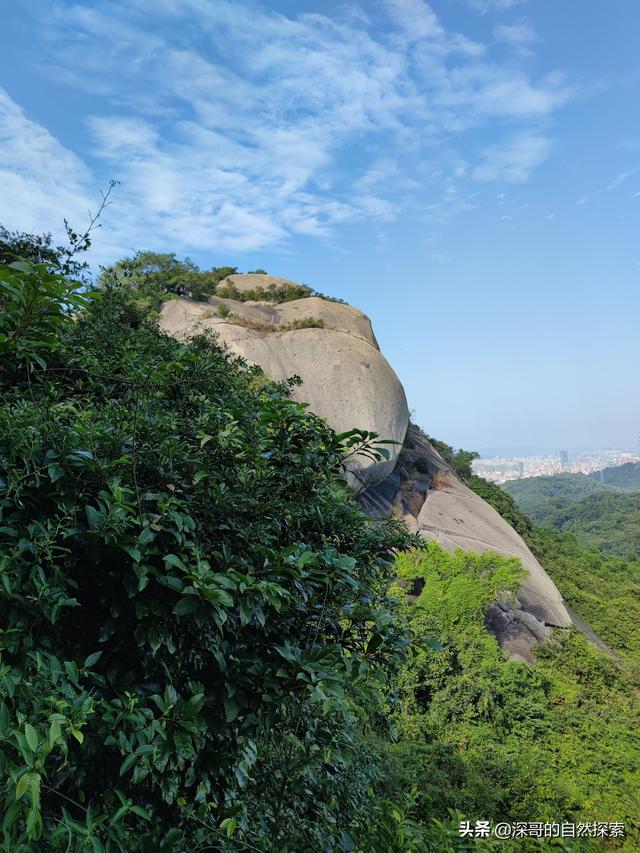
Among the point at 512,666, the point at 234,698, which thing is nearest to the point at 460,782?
the point at 512,666

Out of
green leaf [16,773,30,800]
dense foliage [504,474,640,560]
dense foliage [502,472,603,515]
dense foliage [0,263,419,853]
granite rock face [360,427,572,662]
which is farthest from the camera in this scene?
dense foliage [502,472,603,515]

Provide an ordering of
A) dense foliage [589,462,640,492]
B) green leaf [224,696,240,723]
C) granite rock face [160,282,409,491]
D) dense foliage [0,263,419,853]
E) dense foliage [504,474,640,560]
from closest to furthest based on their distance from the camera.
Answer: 1. dense foliage [0,263,419,853]
2. green leaf [224,696,240,723]
3. granite rock face [160,282,409,491]
4. dense foliage [504,474,640,560]
5. dense foliage [589,462,640,492]

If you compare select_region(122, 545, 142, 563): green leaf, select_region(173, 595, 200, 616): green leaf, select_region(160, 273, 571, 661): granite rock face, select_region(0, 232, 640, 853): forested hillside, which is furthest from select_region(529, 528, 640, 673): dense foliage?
select_region(122, 545, 142, 563): green leaf

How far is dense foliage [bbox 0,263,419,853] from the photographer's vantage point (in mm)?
1723

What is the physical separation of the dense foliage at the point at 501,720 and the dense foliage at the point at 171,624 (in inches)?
192

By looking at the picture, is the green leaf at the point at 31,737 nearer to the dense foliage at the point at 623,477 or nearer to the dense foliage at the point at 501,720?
the dense foliage at the point at 501,720

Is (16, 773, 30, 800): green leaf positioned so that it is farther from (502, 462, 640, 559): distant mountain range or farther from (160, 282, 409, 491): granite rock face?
(502, 462, 640, 559): distant mountain range

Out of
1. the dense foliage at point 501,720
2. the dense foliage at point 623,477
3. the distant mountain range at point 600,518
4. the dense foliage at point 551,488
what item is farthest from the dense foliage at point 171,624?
the dense foliage at point 623,477

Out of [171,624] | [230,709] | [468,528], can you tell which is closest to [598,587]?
[468,528]

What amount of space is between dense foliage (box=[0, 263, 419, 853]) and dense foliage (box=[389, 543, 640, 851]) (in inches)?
192

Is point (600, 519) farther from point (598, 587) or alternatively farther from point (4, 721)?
point (4, 721)

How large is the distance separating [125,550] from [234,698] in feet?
2.49

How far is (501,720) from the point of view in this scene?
35.0 feet

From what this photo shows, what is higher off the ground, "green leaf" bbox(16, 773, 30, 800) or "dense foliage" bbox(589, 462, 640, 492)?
"dense foliage" bbox(589, 462, 640, 492)
